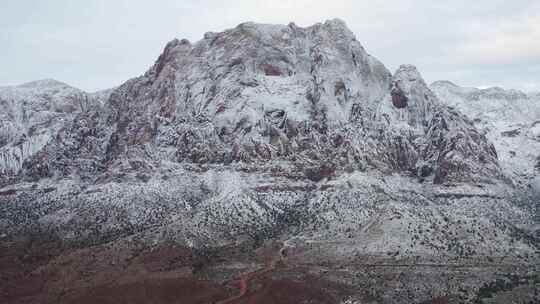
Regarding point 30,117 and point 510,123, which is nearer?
point 510,123

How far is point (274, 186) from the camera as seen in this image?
118562mm

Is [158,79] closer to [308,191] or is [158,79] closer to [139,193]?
[139,193]

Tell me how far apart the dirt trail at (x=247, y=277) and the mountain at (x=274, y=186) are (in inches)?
61.0

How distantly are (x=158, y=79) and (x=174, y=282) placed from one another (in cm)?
7742

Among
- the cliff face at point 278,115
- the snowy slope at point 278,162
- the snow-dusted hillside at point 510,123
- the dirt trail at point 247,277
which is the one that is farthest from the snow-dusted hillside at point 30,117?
the snow-dusted hillside at point 510,123

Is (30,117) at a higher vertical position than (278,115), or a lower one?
higher

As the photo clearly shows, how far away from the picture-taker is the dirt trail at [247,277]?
7793 centimetres

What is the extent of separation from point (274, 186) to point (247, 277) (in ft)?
113

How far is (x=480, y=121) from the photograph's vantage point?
175500 millimetres

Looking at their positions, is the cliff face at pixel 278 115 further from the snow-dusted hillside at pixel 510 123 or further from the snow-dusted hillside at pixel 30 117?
the snow-dusted hillside at pixel 30 117

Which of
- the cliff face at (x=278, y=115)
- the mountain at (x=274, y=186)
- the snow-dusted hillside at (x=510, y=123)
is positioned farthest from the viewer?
the snow-dusted hillside at (x=510, y=123)

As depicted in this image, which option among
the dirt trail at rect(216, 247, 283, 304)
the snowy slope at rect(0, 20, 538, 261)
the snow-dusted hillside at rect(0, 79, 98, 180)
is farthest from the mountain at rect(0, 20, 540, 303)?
the dirt trail at rect(216, 247, 283, 304)

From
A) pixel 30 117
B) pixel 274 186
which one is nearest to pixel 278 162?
pixel 274 186

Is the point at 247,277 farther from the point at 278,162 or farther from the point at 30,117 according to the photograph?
the point at 30,117
